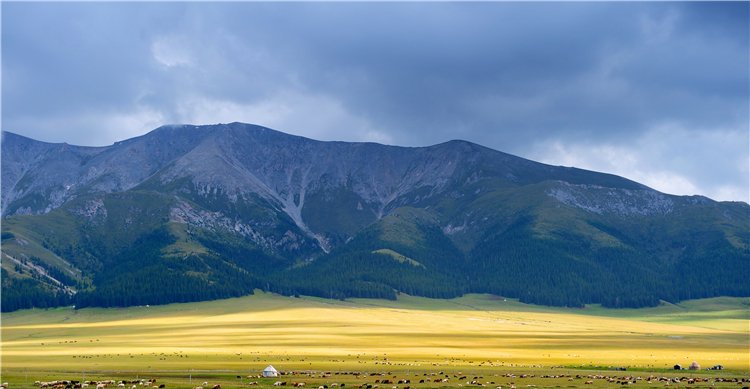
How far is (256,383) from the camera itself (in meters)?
90.3

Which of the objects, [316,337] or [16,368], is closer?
[16,368]

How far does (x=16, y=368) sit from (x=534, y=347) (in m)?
103

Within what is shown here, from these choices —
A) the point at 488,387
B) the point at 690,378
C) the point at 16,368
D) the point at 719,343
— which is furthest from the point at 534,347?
the point at 16,368

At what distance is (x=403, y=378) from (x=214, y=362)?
4118cm

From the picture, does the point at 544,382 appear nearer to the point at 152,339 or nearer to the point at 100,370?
the point at 100,370

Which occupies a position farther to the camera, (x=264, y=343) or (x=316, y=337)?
(x=316, y=337)

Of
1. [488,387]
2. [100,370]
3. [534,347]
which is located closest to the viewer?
[488,387]

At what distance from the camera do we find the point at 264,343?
577 feet

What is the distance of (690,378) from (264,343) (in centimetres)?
10220

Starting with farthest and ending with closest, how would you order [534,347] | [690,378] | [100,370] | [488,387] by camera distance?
[534,347] < [100,370] < [690,378] < [488,387]

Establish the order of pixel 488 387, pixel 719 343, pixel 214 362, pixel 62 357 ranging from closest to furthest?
pixel 488 387 → pixel 214 362 → pixel 62 357 → pixel 719 343

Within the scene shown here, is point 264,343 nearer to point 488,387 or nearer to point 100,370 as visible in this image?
point 100,370

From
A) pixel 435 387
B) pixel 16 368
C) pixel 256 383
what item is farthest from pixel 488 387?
pixel 16 368

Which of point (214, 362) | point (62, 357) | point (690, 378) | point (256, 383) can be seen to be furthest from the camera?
point (62, 357)
